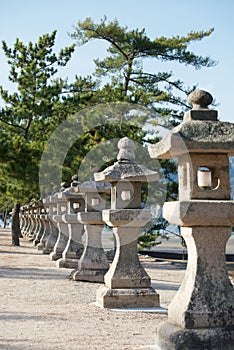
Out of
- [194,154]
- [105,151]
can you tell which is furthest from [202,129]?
[105,151]

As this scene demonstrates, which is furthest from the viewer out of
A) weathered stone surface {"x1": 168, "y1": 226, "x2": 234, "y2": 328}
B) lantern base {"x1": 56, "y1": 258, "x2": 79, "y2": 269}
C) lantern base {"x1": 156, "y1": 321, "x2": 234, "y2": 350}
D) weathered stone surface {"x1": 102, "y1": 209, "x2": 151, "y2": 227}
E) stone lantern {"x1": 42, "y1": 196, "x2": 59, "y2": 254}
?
stone lantern {"x1": 42, "y1": 196, "x2": 59, "y2": 254}

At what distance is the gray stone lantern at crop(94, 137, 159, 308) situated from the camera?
813cm

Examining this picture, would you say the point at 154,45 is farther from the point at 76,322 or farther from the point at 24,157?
the point at 76,322

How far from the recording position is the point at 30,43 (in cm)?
2341

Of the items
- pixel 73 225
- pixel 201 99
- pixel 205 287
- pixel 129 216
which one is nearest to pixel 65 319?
pixel 129 216

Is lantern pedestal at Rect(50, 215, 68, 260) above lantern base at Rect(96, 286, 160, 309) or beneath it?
above

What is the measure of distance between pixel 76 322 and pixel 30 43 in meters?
18.5

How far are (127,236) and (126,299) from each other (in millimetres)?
965

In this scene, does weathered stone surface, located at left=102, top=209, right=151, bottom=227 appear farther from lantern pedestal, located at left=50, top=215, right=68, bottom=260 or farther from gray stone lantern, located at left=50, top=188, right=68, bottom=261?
gray stone lantern, located at left=50, top=188, right=68, bottom=261

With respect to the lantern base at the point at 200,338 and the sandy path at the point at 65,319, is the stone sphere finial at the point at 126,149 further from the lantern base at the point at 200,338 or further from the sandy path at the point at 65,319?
the lantern base at the point at 200,338

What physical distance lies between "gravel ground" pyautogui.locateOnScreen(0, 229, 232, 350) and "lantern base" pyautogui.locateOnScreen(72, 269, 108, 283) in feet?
0.59

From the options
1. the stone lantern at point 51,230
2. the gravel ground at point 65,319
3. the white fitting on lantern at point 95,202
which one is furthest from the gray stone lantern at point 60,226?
the white fitting on lantern at point 95,202

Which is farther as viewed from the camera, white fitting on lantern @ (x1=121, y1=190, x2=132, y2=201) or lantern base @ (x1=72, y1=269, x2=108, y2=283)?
lantern base @ (x1=72, y1=269, x2=108, y2=283)

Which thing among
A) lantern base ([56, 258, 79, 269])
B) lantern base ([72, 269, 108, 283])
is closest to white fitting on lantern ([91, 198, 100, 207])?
lantern base ([72, 269, 108, 283])
